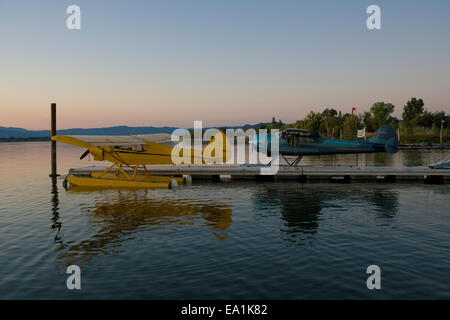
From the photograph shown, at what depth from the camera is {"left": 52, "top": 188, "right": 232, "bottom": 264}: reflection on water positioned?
34.7ft

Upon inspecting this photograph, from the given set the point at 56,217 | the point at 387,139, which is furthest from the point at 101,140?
the point at 387,139

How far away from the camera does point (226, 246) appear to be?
10531 millimetres

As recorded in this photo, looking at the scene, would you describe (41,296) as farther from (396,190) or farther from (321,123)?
(321,123)

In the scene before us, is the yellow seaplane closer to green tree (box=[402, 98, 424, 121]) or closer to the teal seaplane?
the teal seaplane

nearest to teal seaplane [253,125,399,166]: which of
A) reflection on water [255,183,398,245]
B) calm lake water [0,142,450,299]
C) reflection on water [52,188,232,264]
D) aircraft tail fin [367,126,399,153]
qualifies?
aircraft tail fin [367,126,399,153]

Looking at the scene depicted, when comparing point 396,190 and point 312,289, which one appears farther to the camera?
point 396,190

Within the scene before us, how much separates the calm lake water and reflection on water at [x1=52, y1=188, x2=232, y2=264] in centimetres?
5

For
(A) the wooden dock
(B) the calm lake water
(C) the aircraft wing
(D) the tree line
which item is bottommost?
(B) the calm lake water

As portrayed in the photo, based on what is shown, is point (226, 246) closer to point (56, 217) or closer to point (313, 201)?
point (56, 217)

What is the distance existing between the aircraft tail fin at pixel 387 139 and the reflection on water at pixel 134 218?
15639 mm

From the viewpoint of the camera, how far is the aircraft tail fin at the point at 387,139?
2605cm

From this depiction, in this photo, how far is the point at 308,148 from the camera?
2622 cm
